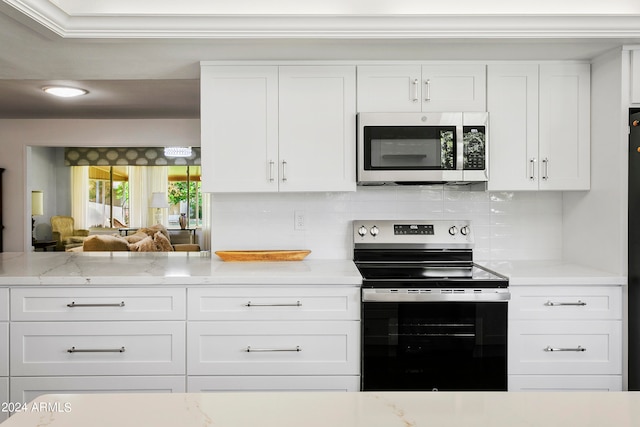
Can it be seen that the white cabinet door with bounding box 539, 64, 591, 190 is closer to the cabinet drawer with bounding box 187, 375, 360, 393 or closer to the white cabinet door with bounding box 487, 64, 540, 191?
the white cabinet door with bounding box 487, 64, 540, 191

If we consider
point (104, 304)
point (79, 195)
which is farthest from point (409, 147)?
point (79, 195)

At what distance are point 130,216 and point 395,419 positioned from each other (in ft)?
35.7

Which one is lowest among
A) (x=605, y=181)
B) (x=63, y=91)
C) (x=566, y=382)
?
(x=566, y=382)

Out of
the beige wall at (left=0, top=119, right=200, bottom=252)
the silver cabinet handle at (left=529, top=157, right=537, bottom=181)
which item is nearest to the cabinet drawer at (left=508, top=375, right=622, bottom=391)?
the silver cabinet handle at (left=529, top=157, right=537, bottom=181)

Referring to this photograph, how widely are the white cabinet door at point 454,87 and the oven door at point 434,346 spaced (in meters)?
1.11

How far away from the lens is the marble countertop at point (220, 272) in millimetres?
2195

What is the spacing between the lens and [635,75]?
2318 mm

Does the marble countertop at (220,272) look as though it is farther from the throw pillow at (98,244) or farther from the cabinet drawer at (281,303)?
the throw pillow at (98,244)

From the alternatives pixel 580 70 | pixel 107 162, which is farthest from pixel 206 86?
pixel 107 162

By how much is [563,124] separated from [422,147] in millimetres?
808

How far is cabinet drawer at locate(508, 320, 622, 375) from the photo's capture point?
2273 millimetres

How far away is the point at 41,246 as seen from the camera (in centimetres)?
809

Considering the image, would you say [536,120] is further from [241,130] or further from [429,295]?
[241,130]

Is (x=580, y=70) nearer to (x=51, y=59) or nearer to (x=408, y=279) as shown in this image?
(x=408, y=279)
